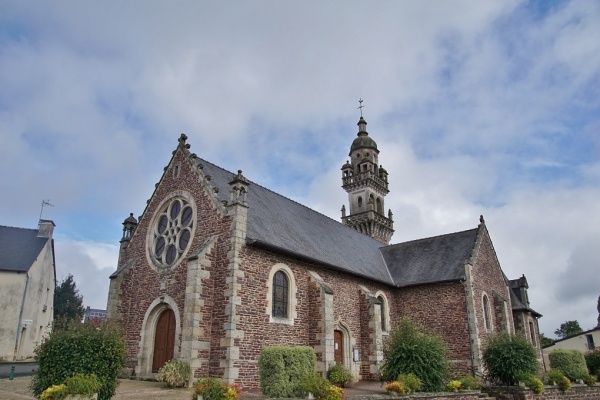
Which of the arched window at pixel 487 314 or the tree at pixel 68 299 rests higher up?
the tree at pixel 68 299

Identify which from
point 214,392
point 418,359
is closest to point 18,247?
point 214,392

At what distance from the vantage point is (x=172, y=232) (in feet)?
64.0

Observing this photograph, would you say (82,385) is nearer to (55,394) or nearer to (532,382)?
(55,394)

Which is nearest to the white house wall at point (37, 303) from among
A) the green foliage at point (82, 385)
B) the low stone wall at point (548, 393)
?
the green foliage at point (82, 385)

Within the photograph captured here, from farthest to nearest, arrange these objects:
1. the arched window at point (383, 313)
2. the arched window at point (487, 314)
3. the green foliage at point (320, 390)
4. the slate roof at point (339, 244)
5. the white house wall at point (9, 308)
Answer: the white house wall at point (9, 308) → the arched window at point (487, 314) → the arched window at point (383, 313) → the slate roof at point (339, 244) → the green foliage at point (320, 390)

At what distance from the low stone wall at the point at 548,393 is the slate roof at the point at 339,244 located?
687 cm

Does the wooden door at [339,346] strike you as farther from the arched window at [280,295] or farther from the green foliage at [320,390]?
the green foliage at [320,390]

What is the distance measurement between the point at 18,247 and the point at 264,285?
23.5m

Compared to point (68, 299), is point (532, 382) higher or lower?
lower

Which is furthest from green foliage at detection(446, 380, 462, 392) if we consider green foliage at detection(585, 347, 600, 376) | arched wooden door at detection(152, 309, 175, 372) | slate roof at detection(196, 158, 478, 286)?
green foliage at detection(585, 347, 600, 376)

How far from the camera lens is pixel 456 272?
24469mm

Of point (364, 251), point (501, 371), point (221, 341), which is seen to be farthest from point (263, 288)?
point (364, 251)

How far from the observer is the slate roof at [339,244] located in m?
19.5

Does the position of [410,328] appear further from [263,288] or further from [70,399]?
[70,399]
